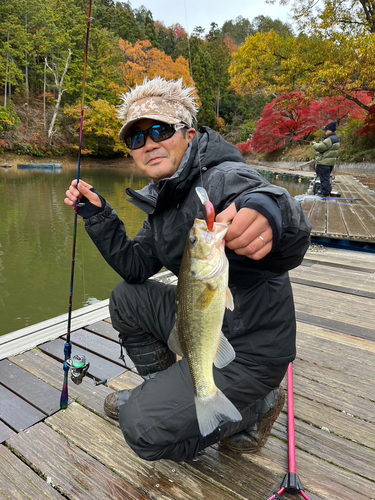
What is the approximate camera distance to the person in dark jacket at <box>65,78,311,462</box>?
149cm

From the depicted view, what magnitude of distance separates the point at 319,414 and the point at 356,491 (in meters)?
0.52

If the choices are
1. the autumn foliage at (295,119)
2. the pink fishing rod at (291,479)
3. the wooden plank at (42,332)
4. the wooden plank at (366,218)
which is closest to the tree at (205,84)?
the autumn foliage at (295,119)

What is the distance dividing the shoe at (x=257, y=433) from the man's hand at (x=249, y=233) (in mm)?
968

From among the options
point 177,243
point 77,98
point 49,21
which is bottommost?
point 177,243

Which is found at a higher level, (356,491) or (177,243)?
(177,243)

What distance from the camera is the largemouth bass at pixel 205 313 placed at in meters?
1.29

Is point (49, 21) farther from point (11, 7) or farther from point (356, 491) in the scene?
point (356, 491)

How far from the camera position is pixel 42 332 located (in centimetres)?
305

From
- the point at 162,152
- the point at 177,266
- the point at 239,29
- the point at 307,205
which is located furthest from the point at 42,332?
the point at 239,29

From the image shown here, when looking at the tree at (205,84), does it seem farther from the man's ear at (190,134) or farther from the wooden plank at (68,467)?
the wooden plank at (68,467)

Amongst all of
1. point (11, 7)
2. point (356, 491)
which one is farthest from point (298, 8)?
point (11, 7)

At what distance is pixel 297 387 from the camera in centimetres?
244

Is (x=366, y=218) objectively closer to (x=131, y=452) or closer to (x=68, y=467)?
(x=131, y=452)

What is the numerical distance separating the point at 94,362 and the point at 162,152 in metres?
1.68
